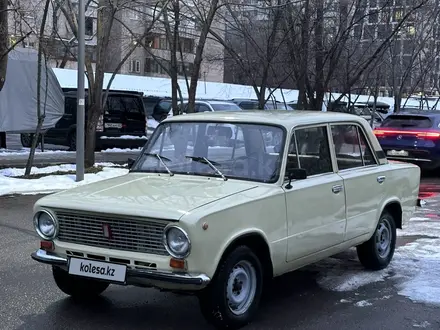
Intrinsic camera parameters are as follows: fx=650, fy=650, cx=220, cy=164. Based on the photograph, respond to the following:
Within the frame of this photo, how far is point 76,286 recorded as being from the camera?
560 cm

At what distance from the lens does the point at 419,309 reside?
18.4 ft

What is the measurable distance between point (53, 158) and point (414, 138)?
9.48 meters

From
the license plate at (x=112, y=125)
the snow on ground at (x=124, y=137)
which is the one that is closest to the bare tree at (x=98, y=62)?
the license plate at (x=112, y=125)

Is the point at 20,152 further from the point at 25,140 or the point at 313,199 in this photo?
the point at 313,199

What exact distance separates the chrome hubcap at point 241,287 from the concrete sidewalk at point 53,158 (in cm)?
1143

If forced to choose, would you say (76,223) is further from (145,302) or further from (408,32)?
(408,32)

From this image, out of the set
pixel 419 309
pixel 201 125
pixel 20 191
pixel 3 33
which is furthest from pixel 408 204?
pixel 3 33

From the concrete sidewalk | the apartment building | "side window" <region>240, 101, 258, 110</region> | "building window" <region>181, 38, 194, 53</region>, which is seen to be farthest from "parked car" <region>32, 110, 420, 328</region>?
"building window" <region>181, 38, 194, 53</region>

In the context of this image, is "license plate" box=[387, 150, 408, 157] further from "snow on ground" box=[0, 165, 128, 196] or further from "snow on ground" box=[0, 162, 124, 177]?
"snow on ground" box=[0, 162, 124, 177]

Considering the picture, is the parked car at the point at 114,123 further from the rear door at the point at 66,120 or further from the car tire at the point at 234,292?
the car tire at the point at 234,292

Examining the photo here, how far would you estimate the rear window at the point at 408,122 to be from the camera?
15961 millimetres

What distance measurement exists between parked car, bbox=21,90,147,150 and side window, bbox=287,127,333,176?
13.6 m

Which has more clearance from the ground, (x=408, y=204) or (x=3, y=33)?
(x=3, y=33)

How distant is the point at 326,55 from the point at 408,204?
30.9 feet
